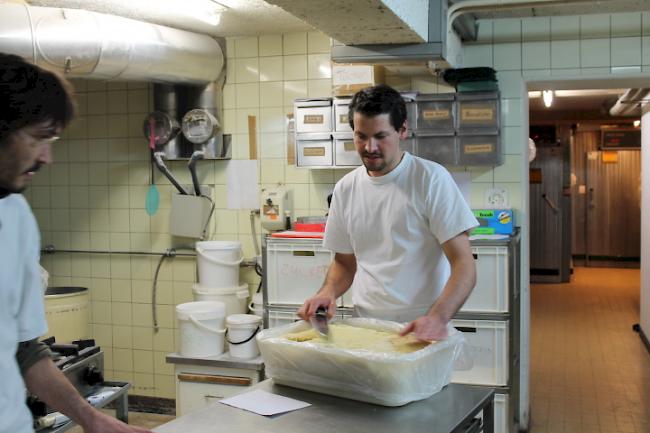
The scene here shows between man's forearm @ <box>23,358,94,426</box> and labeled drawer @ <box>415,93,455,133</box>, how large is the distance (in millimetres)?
2911

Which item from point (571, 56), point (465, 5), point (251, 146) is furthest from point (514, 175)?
point (251, 146)

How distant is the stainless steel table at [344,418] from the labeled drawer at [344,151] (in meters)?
2.39

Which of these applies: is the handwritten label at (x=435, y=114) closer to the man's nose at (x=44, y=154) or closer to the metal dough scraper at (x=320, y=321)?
the metal dough scraper at (x=320, y=321)

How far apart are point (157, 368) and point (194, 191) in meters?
1.30

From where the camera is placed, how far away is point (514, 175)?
4.29m

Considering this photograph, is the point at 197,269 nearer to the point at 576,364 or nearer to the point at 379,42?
the point at 379,42

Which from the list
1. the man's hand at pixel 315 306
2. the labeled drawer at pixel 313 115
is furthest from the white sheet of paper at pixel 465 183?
the man's hand at pixel 315 306

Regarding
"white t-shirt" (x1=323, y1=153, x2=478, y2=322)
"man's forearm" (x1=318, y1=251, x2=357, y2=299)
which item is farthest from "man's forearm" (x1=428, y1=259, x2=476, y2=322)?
"man's forearm" (x1=318, y1=251, x2=357, y2=299)

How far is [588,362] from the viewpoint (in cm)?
608

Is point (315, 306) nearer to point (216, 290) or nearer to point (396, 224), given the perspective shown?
point (396, 224)

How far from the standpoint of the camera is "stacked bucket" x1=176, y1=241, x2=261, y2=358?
4215 mm

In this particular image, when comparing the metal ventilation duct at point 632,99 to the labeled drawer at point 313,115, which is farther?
the metal ventilation duct at point 632,99

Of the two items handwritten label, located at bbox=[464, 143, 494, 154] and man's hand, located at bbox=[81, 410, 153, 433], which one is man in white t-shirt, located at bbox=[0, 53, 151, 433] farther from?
handwritten label, located at bbox=[464, 143, 494, 154]

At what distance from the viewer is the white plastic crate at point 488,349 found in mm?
3752
